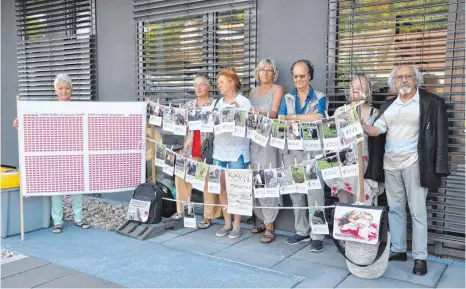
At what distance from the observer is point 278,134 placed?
4070 millimetres

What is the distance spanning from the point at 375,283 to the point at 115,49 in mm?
4794

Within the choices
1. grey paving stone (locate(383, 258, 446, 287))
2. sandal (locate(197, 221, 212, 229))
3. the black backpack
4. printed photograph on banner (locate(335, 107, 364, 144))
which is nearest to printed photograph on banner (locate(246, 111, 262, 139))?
printed photograph on banner (locate(335, 107, 364, 144))

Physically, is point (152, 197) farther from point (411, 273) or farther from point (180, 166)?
point (411, 273)

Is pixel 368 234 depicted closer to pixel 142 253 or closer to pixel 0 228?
pixel 142 253

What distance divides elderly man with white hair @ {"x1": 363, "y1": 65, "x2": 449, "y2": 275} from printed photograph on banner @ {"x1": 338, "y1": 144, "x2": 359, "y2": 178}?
22 cm

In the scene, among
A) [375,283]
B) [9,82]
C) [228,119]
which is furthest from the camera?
[9,82]

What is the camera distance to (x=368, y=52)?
173 inches

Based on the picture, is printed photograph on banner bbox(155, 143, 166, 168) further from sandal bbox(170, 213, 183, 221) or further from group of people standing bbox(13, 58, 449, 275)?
sandal bbox(170, 213, 183, 221)

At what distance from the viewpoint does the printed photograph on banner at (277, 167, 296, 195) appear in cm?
403

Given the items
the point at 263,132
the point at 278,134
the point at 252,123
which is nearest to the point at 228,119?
the point at 252,123

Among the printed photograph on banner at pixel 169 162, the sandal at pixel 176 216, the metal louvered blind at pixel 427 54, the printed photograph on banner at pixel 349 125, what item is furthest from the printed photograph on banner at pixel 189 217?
the metal louvered blind at pixel 427 54

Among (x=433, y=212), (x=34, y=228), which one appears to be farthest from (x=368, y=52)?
(x=34, y=228)

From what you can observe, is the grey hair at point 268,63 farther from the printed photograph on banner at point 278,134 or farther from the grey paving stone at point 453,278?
the grey paving stone at point 453,278

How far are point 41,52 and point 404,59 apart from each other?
577 centimetres
